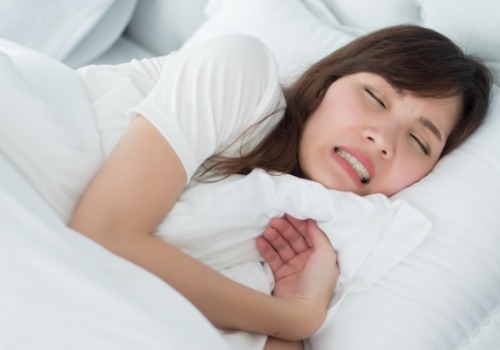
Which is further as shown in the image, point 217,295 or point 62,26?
point 62,26

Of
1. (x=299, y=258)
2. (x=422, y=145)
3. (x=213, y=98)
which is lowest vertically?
(x=299, y=258)

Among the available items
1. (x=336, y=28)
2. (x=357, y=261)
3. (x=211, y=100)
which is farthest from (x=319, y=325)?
(x=336, y=28)

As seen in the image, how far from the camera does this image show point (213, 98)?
96 centimetres

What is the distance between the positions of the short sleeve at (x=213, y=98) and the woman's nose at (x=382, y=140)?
14cm

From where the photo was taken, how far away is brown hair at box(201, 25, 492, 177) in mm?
1048

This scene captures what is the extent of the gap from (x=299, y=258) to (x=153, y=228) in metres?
0.24

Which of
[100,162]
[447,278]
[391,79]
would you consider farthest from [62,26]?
[447,278]

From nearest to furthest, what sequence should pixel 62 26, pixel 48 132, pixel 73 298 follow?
pixel 73 298
pixel 48 132
pixel 62 26

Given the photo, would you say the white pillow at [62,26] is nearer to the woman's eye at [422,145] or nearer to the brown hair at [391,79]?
the brown hair at [391,79]

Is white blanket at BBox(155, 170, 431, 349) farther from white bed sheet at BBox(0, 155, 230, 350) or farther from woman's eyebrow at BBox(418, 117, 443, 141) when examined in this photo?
white bed sheet at BBox(0, 155, 230, 350)

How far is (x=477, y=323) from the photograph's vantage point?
3.12 ft

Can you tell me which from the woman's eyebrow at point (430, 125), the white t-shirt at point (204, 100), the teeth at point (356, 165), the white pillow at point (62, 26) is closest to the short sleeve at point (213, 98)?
the white t-shirt at point (204, 100)

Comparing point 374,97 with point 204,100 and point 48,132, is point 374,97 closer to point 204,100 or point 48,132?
point 204,100

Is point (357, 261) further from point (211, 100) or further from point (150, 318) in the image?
point (150, 318)
